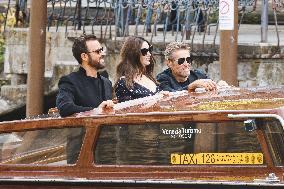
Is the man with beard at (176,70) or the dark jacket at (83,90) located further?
the man with beard at (176,70)

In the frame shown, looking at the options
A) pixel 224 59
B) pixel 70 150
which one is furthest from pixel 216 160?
pixel 224 59

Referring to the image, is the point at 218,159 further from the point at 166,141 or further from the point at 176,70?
the point at 176,70

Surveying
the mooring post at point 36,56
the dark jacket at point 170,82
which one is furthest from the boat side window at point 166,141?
the mooring post at point 36,56

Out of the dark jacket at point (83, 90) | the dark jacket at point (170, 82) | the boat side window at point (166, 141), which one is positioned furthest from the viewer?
the dark jacket at point (170, 82)

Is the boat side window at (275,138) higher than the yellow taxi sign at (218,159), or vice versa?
the boat side window at (275,138)

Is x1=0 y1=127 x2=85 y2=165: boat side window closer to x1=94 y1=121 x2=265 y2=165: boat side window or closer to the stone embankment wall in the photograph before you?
x1=94 y1=121 x2=265 y2=165: boat side window

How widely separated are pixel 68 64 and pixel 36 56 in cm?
142

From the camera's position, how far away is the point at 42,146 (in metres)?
5.50

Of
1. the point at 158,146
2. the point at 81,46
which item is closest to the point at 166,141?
the point at 158,146

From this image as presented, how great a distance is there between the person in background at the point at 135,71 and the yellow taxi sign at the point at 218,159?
168 cm

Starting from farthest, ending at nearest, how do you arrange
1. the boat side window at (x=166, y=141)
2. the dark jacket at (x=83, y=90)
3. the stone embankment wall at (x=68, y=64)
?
the stone embankment wall at (x=68, y=64)
the dark jacket at (x=83, y=90)
the boat side window at (x=166, y=141)

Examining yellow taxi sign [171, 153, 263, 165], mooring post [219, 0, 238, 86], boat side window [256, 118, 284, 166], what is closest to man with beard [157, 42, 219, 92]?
mooring post [219, 0, 238, 86]

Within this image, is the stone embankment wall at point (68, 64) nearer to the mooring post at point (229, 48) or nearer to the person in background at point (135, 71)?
the mooring post at point (229, 48)

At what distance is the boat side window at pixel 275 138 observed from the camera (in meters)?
4.71
